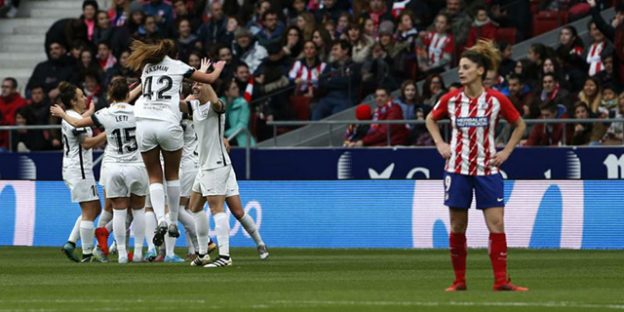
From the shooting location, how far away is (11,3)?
36062mm

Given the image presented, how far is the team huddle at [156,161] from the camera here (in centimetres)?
1780

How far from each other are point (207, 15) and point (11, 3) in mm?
6009

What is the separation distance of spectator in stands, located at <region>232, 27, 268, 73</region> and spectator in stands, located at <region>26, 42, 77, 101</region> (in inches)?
131

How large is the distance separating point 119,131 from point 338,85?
30.3 feet

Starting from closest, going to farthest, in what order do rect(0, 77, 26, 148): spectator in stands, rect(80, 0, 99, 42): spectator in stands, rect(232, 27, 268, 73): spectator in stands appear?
rect(232, 27, 268, 73): spectator in stands → rect(0, 77, 26, 148): spectator in stands → rect(80, 0, 99, 42): spectator in stands

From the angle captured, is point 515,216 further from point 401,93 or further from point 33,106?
point 33,106

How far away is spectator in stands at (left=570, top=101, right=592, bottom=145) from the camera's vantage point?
79.2ft

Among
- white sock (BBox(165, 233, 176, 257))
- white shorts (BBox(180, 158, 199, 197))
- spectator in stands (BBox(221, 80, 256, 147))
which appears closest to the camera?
white sock (BBox(165, 233, 176, 257))

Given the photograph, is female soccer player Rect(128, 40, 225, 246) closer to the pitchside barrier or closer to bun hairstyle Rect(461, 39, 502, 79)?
bun hairstyle Rect(461, 39, 502, 79)

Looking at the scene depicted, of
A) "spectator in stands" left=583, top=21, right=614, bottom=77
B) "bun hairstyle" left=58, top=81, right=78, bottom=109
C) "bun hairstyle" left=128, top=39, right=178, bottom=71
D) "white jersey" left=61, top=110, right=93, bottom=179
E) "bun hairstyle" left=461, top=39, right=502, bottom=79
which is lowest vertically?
"white jersey" left=61, top=110, right=93, bottom=179

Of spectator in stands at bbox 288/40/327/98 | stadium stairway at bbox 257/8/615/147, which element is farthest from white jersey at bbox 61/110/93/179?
spectator in stands at bbox 288/40/327/98

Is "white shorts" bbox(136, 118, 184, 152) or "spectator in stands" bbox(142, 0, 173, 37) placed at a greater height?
"spectator in stands" bbox(142, 0, 173, 37)

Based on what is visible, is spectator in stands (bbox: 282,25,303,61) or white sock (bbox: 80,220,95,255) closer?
white sock (bbox: 80,220,95,255)

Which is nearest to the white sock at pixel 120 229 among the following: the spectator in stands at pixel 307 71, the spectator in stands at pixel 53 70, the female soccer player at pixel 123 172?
the female soccer player at pixel 123 172
